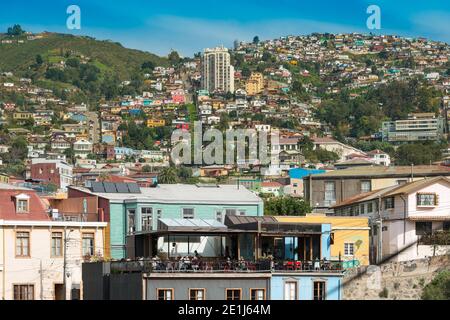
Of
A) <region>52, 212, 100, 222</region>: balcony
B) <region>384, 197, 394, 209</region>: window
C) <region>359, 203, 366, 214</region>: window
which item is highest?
<region>384, 197, 394, 209</region>: window

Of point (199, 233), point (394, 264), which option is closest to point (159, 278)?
point (199, 233)

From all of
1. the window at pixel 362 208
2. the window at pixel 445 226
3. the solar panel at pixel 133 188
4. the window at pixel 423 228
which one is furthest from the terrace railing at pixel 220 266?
the window at pixel 362 208

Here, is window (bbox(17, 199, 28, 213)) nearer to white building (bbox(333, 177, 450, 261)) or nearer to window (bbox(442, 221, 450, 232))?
white building (bbox(333, 177, 450, 261))

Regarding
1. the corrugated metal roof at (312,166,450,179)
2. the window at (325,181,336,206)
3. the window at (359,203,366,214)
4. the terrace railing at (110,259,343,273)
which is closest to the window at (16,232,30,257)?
the terrace railing at (110,259,343,273)

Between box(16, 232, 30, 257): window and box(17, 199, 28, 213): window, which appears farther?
box(17, 199, 28, 213): window

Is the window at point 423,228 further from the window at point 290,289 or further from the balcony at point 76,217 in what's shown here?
the window at point 290,289
